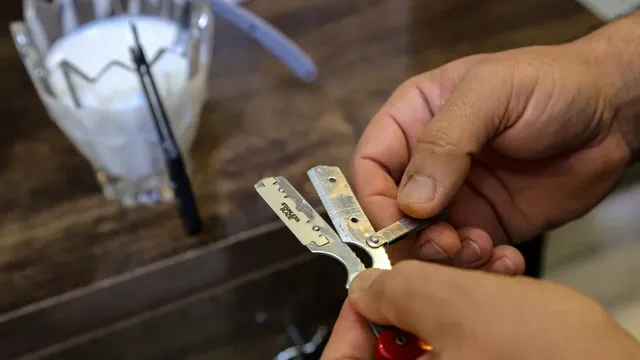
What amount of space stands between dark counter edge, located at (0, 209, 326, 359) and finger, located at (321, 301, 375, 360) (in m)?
0.16

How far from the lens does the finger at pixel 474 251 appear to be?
414 millimetres

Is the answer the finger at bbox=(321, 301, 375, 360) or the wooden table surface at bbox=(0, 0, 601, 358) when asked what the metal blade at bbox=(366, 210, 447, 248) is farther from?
the wooden table surface at bbox=(0, 0, 601, 358)

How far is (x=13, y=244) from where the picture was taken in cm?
51

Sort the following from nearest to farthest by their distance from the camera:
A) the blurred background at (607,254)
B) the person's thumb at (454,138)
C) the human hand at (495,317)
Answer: the human hand at (495,317)
the person's thumb at (454,138)
the blurred background at (607,254)

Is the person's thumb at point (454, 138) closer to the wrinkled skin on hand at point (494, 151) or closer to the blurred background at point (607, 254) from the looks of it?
the wrinkled skin on hand at point (494, 151)

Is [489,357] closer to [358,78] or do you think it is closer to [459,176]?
[459,176]

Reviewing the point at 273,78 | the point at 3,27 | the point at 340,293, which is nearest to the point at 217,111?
the point at 273,78

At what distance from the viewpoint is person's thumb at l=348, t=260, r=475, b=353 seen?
0.30m

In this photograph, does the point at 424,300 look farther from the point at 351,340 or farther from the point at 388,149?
the point at 388,149

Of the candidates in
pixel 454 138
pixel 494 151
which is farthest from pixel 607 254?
pixel 454 138

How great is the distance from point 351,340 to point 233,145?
10.4 inches

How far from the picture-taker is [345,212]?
1.29ft

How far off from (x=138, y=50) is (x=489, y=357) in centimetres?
31

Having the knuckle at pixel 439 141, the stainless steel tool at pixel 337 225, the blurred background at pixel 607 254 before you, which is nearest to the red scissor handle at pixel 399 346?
the stainless steel tool at pixel 337 225
